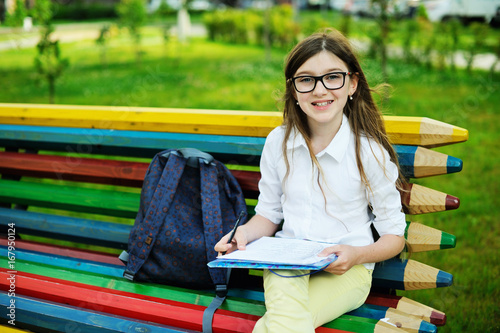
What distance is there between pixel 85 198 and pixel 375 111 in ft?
5.40

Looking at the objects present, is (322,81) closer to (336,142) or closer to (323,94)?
(323,94)

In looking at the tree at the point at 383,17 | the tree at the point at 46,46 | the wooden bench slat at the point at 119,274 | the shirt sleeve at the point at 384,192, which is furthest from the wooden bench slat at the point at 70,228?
the tree at the point at 383,17

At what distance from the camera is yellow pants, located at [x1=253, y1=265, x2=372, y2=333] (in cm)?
186

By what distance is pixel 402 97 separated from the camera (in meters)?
7.17

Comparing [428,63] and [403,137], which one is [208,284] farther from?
[428,63]

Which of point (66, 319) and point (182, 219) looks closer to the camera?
point (66, 319)

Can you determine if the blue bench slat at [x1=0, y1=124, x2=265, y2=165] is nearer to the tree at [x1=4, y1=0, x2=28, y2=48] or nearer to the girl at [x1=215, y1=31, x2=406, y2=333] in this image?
the girl at [x1=215, y1=31, x2=406, y2=333]

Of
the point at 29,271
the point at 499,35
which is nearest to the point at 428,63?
the point at 499,35

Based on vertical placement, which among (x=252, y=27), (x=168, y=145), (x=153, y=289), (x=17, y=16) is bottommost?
(x=153, y=289)

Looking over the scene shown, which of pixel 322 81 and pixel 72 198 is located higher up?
pixel 322 81

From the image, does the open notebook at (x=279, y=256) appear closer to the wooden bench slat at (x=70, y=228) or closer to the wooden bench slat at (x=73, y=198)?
the wooden bench slat at (x=73, y=198)

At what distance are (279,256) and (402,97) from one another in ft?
19.1

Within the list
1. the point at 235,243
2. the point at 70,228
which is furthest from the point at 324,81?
the point at 70,228

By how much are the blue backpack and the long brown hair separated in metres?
0.37
